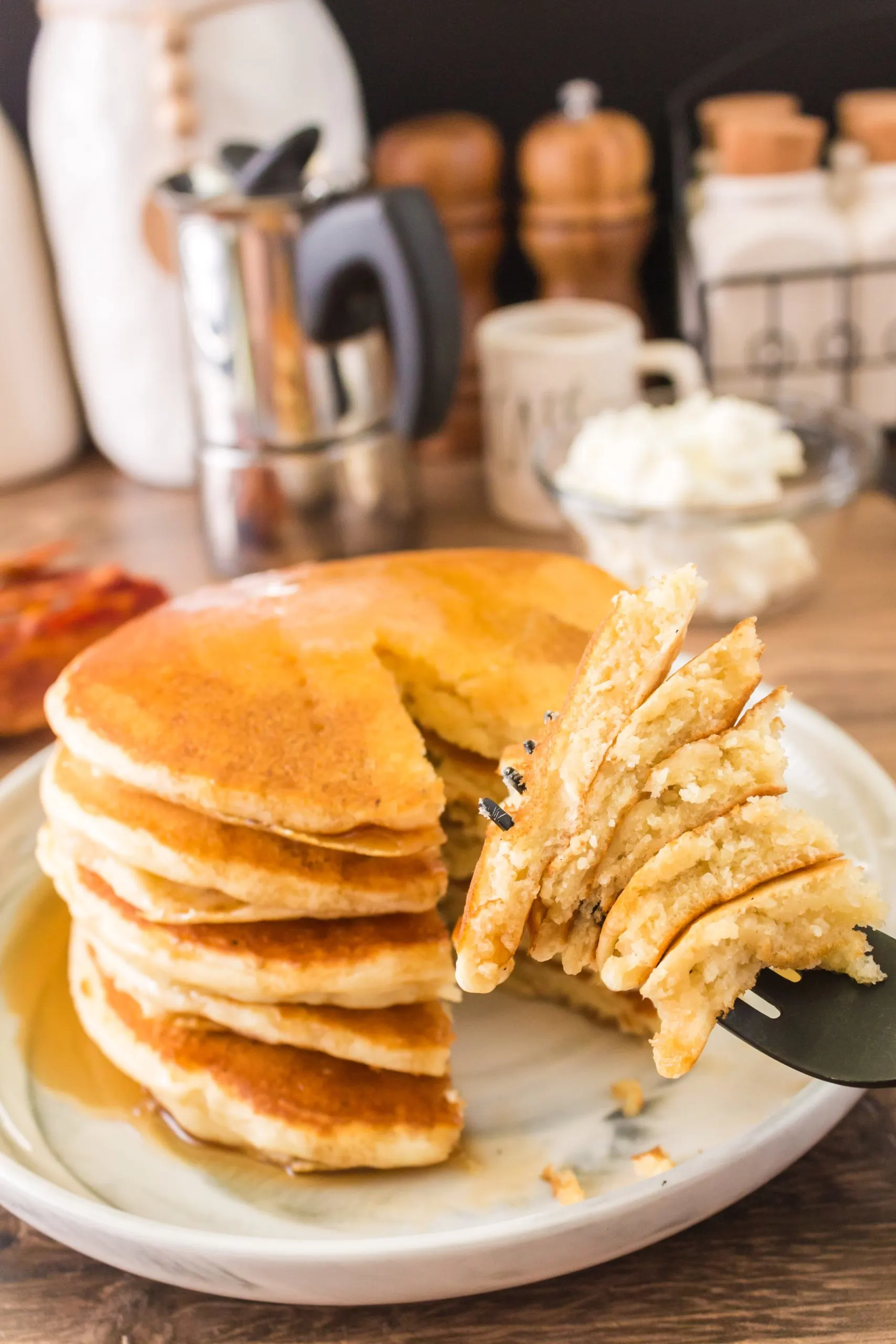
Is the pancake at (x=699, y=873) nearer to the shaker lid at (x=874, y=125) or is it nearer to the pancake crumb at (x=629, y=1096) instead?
the pancake crumb at (x=629, y=1096)

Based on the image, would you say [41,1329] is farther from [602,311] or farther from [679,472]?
[602,311]

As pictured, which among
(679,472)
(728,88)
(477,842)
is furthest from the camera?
(728,88)

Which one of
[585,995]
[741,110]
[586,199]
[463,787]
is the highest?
[741,110]

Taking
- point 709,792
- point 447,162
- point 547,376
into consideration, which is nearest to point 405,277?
point 547,376

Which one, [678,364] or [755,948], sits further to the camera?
[678,364]

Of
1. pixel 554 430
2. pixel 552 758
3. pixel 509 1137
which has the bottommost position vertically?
pixel 509 1137

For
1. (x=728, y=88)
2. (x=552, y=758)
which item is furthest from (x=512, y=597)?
(x=728, y=88)

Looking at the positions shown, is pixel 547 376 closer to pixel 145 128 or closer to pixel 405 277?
pixel 405 277
